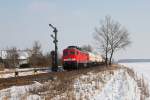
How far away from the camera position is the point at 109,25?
266ft

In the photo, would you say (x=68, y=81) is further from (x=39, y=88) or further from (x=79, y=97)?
(x=39, y=88)

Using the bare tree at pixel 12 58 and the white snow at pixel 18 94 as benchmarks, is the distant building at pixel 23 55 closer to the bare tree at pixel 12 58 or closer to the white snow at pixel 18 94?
the bare tree at pixel 12 58

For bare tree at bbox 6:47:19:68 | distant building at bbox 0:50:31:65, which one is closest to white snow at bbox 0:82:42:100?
bare tree at bbox 6:47:19:68

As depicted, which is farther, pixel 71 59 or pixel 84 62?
pixel 84 62

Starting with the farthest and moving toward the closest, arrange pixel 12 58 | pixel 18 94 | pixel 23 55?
1. pixel 23 55
2. pixel 12 58
3. pixel 18 94

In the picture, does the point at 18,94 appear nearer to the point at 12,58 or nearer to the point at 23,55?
the point at 12,58

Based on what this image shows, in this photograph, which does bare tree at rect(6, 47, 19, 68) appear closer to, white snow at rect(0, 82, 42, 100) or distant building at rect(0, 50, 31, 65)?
distant building at rect(0, 50, 31, 65)

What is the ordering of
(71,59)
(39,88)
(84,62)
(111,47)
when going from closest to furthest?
(39,88) < (71,59) < (84,62) < (111,47)

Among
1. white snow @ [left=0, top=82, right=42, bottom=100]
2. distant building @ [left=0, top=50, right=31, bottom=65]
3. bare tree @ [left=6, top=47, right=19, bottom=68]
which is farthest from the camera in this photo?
distant building @ [left=0, top=50, right=31, bottom=65]

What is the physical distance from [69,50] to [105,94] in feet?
76.6

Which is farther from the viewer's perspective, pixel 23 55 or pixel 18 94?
pixel 23 55

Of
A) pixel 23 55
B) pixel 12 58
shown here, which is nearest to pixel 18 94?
pixel 12 58

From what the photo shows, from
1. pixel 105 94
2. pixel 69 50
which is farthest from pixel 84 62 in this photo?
pixel 105 94

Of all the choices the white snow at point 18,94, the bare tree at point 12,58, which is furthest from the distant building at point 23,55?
the white snow at point 18,94
